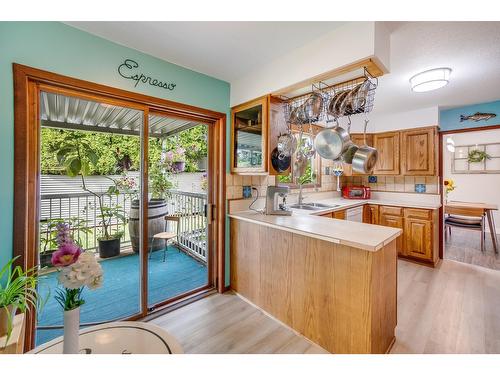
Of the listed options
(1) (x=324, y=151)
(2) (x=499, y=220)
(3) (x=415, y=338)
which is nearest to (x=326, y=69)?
(1) (x=324, y=151)

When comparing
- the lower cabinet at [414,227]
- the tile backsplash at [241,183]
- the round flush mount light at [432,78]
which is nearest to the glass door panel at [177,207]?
the tile backsplash at [241,183]

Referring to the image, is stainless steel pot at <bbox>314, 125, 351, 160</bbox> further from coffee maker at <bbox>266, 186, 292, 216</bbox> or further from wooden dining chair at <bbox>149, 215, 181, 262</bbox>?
wooden dining chair at <bbox>149, 215, 181, 262</bbox>

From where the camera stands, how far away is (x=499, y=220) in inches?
199

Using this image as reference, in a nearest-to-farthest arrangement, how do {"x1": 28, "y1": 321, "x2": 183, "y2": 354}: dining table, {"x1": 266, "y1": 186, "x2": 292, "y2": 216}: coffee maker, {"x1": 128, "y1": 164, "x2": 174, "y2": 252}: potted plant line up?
{"x1": 28, "y1": 321, "x2": 183, "y2": 354}: dining table, {"x1": 266, "y1": 186, "x2": 292, "y2": 216}: coffee maker, {"x1": 128, "y1": 164, "x2": 174, "y2": 252}: potted plant

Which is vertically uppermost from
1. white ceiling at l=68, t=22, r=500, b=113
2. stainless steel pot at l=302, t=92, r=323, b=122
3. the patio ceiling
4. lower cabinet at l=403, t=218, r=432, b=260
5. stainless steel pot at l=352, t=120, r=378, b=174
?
white ceiling at l=68, t=22, r=500, b=113

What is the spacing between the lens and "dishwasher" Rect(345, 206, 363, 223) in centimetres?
317

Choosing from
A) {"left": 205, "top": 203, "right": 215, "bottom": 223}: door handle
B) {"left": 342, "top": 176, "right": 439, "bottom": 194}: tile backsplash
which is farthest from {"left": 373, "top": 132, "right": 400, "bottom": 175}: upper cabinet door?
{"left": 205, "top": 203, "right": 215, "bottom": 223}: door handle

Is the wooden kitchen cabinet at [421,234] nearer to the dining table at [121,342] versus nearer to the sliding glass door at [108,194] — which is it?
the sliding glass door at [108,194]

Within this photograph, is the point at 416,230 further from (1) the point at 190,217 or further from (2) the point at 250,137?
(1) the point at 190,217

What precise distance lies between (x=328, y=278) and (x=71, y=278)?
4.91 ft

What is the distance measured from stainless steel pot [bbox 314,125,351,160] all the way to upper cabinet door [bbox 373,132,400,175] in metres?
2.35

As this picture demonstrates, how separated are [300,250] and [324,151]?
87 cm

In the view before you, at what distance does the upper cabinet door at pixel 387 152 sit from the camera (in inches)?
145

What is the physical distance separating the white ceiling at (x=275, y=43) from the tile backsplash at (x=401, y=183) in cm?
163
